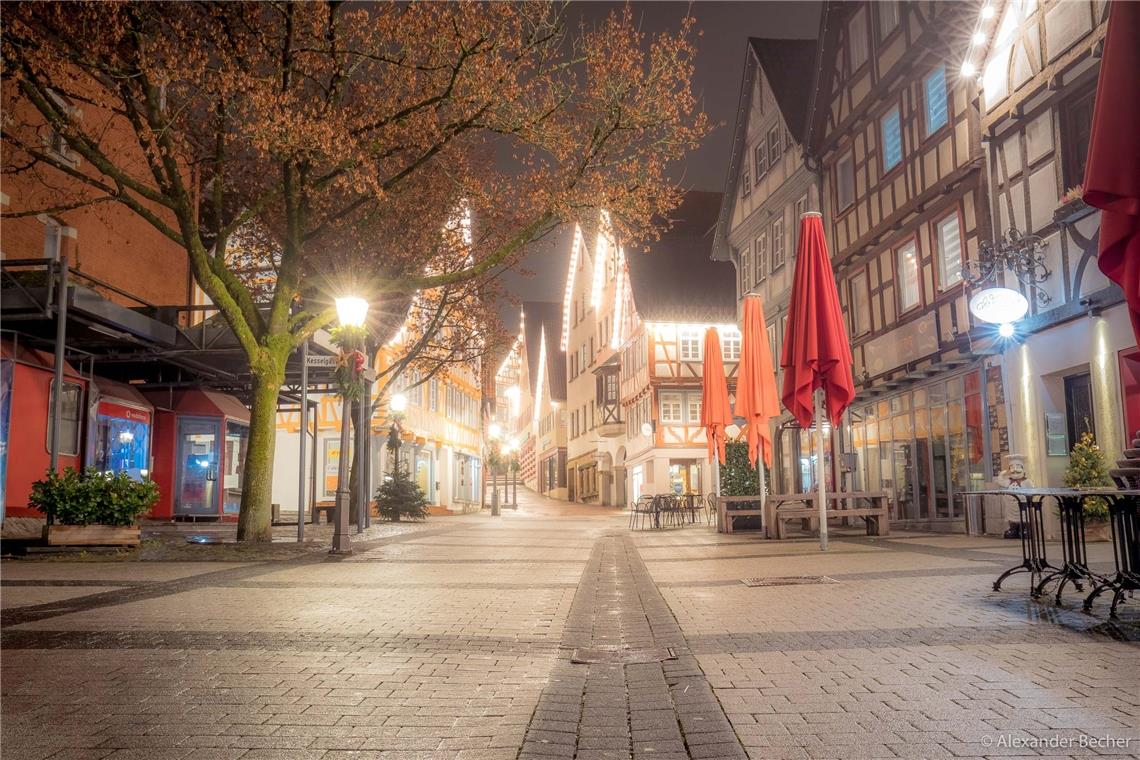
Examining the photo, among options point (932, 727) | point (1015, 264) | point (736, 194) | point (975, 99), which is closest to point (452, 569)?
point (932, 727)

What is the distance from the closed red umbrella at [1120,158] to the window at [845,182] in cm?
1799

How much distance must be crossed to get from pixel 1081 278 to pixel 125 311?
15963 millimetres

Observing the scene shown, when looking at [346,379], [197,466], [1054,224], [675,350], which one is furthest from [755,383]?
[675,350]

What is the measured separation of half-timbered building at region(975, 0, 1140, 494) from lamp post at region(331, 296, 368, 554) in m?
10.4

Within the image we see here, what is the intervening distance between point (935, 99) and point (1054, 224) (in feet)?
16.4

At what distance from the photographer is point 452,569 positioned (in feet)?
35.9

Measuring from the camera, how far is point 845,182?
2231 cm

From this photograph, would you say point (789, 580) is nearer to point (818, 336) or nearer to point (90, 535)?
point (818, 336)

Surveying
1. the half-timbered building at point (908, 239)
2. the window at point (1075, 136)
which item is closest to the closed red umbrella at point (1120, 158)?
the window at point (1075, 136)

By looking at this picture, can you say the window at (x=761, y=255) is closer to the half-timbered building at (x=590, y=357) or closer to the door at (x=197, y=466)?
the half-timbered building at (x=590, y=357)

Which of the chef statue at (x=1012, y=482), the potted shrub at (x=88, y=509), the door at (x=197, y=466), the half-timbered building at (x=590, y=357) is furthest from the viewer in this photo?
the half-timbered building at (x=590, y=357)

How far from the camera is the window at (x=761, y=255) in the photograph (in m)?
28.0

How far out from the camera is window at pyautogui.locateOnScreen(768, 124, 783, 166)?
2637 cm

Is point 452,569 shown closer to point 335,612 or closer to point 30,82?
point 335,612
